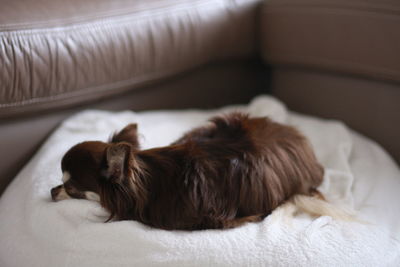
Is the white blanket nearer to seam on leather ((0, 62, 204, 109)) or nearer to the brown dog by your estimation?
the brown dog

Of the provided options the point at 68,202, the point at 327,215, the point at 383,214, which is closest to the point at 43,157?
the point at 68,202

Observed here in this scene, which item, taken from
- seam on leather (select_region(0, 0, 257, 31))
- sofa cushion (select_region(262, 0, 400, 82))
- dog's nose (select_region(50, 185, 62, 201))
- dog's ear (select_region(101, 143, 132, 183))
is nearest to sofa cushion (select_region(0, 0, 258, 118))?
seam on leather (select_region(0, 0, 257, 31))

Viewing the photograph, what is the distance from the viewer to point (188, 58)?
2154 mm

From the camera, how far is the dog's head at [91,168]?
4.24ft

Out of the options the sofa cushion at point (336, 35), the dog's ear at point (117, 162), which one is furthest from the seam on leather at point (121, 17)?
the dog's ear at point (117, 162)

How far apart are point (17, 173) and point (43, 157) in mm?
167

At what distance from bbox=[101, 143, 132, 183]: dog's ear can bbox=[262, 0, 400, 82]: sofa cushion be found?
3.89ft

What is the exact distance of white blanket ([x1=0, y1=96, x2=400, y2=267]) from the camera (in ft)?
4.26

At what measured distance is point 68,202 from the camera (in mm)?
1402

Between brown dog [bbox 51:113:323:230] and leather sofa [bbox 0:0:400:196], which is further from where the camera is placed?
→ leather sofa [bbox 0:0:400:196]

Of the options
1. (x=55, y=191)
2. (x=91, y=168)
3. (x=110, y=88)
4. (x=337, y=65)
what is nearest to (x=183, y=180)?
(x=91, y=168)

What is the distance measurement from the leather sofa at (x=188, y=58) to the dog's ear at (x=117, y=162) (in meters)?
0.56

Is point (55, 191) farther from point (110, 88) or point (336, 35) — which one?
point (336, 35)

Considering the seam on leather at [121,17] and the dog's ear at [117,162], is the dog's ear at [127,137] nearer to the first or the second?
the dog's ear at [117,162]
